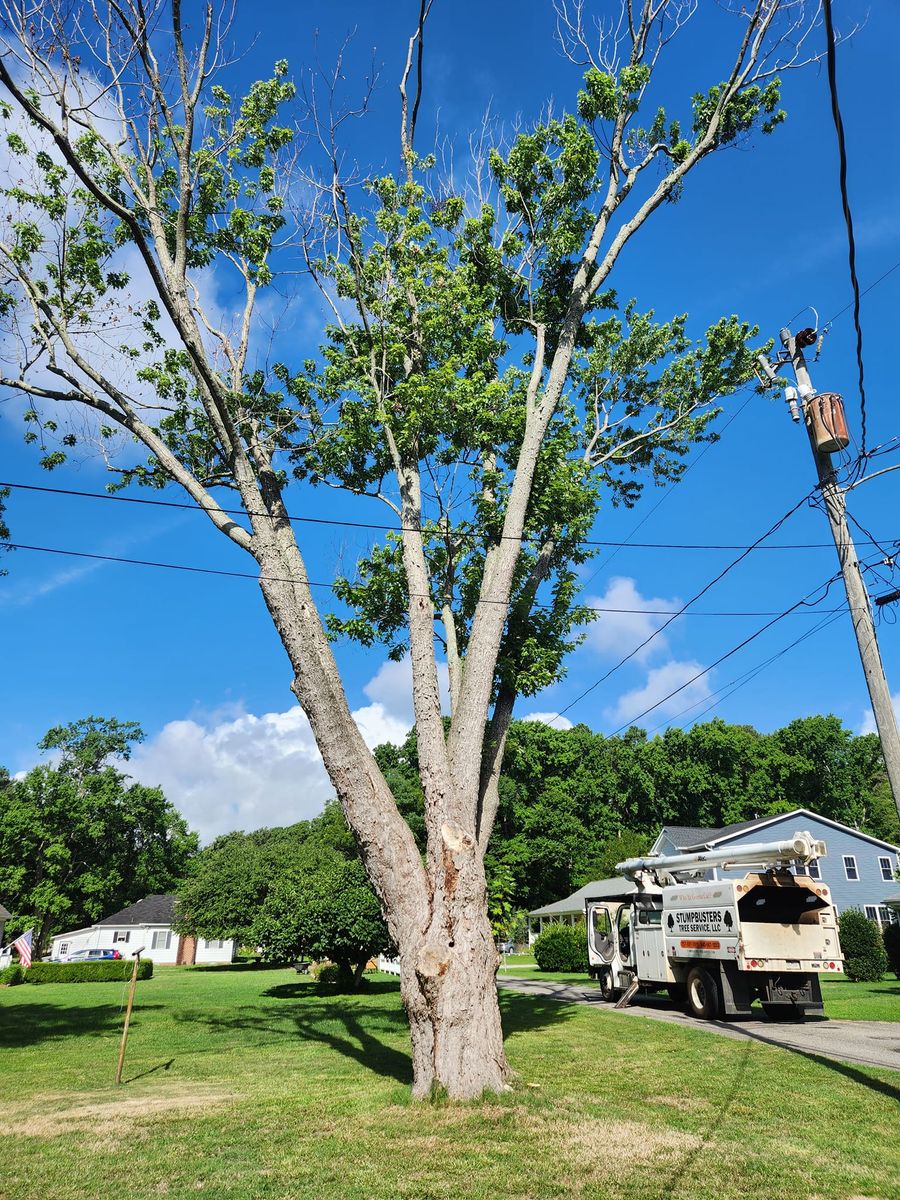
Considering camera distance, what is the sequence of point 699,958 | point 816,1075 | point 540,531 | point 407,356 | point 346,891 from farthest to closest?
1. point 346,891
2. point 699,958
3. point 540,531
4. point 407,356
5. point 816,1075

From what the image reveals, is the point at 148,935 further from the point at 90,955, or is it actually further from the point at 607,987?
the point at 607,987

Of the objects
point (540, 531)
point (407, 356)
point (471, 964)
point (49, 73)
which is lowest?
point (471, 964)

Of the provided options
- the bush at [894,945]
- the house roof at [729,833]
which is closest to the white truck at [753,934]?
the bush at [894,945]

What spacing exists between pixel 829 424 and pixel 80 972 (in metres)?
40.8

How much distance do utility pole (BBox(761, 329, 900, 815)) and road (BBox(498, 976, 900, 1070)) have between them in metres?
4.85

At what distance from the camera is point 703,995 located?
1482 centimetres

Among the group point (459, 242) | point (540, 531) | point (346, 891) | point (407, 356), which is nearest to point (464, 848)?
point (540, 531)

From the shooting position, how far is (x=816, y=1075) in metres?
8.64

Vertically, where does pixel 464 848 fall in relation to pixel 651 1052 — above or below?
above

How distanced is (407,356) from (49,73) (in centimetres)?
569

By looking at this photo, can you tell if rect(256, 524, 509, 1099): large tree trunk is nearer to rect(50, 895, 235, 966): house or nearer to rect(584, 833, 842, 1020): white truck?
rect(584, 833, 842, 1020): white truck

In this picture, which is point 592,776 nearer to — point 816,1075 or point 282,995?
point 282,995

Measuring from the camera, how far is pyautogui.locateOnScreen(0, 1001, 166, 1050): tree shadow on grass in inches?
558

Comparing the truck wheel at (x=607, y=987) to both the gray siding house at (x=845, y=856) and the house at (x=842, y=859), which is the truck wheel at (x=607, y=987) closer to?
the house at (x=842, y=859)
